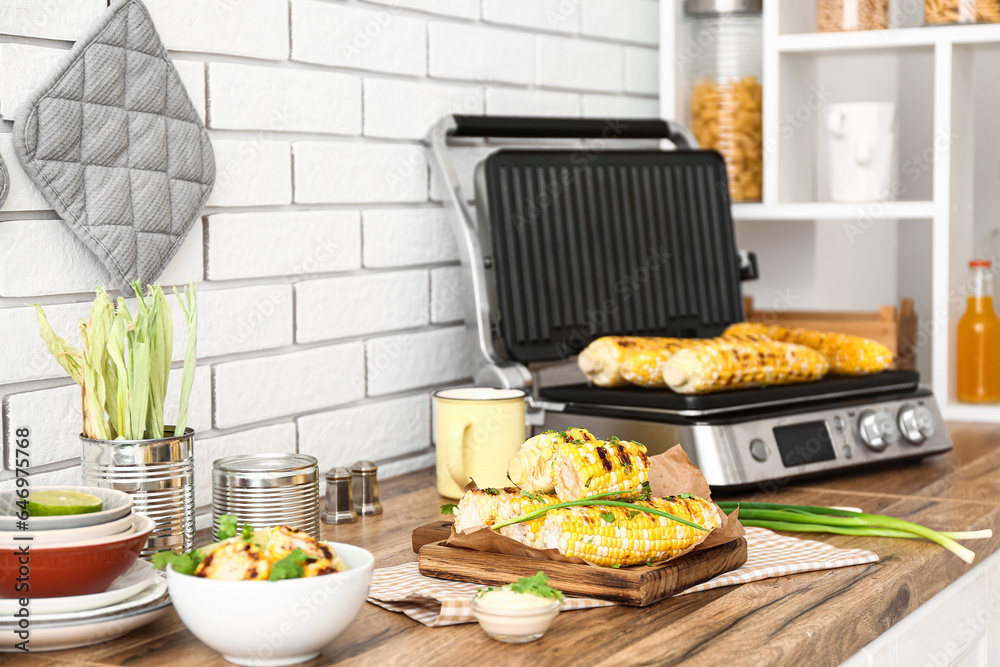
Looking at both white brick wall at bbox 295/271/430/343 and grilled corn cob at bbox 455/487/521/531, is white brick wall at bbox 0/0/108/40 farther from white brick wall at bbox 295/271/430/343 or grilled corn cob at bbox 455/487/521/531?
grilled corn cob at bbox 455/487/521/531

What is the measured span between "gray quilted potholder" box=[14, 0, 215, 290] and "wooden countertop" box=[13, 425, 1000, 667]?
1.36 ft

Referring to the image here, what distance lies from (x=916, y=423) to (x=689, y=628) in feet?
2.77

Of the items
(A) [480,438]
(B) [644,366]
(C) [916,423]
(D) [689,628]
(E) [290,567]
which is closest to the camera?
(E) [290,567]

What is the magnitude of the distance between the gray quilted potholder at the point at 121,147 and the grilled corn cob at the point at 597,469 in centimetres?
54

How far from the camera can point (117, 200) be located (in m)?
1.25

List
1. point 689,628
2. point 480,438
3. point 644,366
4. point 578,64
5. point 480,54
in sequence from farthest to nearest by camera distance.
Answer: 1. point 578,64
2. point 480,54
3. point 644,366
4. point 480,438
5. point 689,628

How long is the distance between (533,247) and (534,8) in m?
0.45

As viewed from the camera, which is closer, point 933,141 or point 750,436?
point 750,436

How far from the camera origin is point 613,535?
104cm

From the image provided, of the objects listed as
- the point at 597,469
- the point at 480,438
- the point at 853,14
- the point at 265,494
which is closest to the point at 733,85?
the point at 853,14

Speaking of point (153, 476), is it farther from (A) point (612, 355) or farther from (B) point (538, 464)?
(A) point (612, 355)

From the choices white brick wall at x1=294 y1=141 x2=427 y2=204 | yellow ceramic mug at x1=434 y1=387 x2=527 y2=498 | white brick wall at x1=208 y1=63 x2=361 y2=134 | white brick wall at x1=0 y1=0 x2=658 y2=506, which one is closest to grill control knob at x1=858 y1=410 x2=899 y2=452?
yellow ceramic mug at x1=434 y1=387 x2=527 y2=498

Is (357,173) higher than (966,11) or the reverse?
the reverse

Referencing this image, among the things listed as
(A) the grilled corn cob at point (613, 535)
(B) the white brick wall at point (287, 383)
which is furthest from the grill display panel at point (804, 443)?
(B) the white brick wall at point (287, 383)
